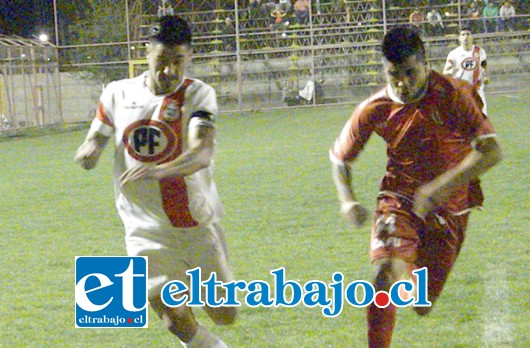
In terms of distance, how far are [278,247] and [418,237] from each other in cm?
410

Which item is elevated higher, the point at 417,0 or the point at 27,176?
the point at 417,0

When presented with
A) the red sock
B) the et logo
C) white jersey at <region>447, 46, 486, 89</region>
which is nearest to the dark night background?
white jersey at <region>447, 46, 486, 89</region>

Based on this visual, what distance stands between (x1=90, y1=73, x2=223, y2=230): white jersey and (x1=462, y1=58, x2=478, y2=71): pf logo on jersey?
1493 centimetres

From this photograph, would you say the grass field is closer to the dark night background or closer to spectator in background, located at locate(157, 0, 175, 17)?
spectator in background, located at locate(157, 0, 175, 17)

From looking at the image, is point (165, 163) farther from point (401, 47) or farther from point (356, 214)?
point (401, 47)

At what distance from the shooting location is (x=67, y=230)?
1076cm

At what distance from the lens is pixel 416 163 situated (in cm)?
505

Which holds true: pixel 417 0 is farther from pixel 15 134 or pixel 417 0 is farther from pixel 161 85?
pixel 161 85

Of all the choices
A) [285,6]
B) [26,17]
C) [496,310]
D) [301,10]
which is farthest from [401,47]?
[26,17]

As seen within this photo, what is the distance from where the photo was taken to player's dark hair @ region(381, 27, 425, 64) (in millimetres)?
4770

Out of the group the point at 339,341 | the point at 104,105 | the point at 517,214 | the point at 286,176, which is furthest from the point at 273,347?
the point at 286,176

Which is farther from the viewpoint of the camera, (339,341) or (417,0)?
(417,0)

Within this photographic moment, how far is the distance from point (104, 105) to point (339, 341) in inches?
82.7

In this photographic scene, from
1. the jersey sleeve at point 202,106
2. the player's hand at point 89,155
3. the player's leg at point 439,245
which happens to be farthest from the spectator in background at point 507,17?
the player's hand at point 89,155
